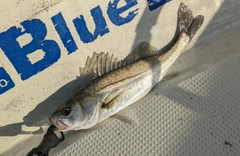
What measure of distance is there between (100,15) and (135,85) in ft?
1.60

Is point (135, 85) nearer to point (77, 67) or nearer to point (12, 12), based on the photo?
point (77, 67)

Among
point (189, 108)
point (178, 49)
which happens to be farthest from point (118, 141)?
point (178, 49)

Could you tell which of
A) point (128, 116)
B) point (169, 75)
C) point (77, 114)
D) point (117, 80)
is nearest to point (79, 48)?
point (117, 80)

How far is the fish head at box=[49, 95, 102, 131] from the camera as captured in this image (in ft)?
5.47

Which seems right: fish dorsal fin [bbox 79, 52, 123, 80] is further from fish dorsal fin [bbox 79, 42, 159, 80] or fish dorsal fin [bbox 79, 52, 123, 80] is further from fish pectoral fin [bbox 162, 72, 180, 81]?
fish pectoral fin [bbox 162, 72, 180, 81]

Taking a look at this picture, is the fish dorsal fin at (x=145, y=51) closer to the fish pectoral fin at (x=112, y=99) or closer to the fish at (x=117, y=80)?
the fish at (x=117, y=80)

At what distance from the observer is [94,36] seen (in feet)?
6.10

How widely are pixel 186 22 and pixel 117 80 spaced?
0.67 m

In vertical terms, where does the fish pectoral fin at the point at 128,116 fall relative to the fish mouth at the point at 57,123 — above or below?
below

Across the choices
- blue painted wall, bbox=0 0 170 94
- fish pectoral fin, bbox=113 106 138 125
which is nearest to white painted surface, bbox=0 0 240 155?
blue painted wall, bbox=0 0 170 94

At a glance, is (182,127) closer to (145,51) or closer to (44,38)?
(145,51)

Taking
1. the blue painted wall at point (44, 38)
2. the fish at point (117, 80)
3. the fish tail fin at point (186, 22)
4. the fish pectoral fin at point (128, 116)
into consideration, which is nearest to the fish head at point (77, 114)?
the fish at point (117, 80)

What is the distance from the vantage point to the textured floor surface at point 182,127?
5.78ft

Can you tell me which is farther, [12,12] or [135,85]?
[135,85]
